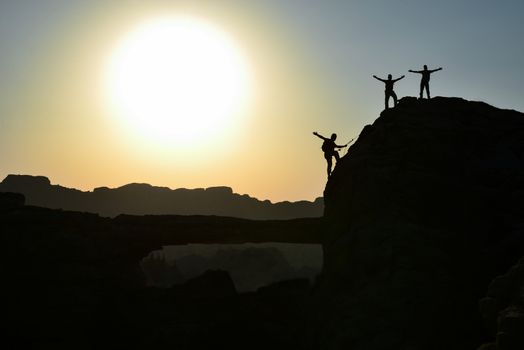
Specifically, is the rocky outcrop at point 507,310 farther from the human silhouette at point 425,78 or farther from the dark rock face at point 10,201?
the dark rock face at point 10,201

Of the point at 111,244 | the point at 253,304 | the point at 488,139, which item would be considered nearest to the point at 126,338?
the point at 111,244

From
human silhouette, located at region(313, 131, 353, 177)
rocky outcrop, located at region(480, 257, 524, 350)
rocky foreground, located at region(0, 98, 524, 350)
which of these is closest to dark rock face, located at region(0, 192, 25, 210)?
rocky foreground, located at region(0, 98, 524, 350)

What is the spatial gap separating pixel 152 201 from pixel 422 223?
418 feet

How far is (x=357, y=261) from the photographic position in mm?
21344

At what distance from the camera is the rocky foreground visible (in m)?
18.5

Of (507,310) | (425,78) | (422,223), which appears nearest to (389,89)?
(425,78)

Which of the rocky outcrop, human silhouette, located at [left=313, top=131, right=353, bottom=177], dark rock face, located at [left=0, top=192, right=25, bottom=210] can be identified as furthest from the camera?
dark rock face, located at [left=0, top=192, right=25, bottom=210]

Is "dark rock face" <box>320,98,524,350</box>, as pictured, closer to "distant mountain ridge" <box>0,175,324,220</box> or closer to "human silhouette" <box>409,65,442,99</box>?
"human silhouette" <box>409,65,442,99</box>

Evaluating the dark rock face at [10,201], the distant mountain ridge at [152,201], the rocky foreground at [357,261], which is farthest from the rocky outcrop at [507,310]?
the distant mountain ridge at [152,201]

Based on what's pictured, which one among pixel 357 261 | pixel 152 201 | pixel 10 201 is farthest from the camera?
pixel 152 201

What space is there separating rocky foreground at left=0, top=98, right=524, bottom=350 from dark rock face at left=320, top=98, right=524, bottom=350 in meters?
0.06

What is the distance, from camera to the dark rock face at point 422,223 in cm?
1836

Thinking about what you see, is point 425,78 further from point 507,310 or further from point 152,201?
point 152,201

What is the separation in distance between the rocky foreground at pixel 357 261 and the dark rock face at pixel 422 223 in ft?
0.18
